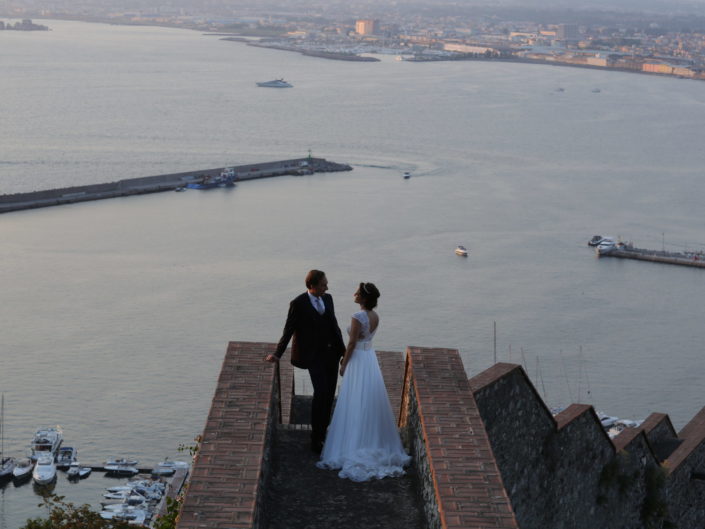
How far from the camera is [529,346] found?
2559cm

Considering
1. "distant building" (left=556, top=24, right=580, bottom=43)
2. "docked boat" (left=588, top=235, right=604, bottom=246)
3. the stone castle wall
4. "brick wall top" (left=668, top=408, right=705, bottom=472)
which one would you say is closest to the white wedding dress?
the stone castle wall

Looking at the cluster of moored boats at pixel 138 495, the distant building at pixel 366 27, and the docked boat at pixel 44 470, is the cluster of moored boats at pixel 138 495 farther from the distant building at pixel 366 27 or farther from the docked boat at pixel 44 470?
the distant building at pixel 366 27

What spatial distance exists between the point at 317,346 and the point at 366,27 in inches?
6145

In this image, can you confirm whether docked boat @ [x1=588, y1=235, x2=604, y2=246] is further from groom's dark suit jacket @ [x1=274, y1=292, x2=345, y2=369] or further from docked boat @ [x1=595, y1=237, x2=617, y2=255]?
groom's dark suit jacket @ [x1=274, y1=292, x2=345, y2=369]

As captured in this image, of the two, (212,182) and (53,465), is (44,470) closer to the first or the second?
(53,465)

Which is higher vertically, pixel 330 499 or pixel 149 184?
pixel 330 499

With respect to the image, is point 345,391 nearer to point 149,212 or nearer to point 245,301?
point 245,301

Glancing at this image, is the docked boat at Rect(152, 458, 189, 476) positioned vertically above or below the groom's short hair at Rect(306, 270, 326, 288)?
below

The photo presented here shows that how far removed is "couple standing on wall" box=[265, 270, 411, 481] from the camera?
14.0 ft

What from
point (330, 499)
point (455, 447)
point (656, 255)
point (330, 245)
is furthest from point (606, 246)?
point (455, 447)

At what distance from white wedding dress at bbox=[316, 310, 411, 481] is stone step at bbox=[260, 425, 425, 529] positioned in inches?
1.5

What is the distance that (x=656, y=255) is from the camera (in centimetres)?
3609

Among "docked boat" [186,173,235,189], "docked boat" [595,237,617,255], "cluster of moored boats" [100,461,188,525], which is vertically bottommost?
"docked boat" [186,173,235,189]

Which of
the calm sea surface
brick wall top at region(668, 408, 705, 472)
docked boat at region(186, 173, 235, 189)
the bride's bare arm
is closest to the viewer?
the bride's bare arm
